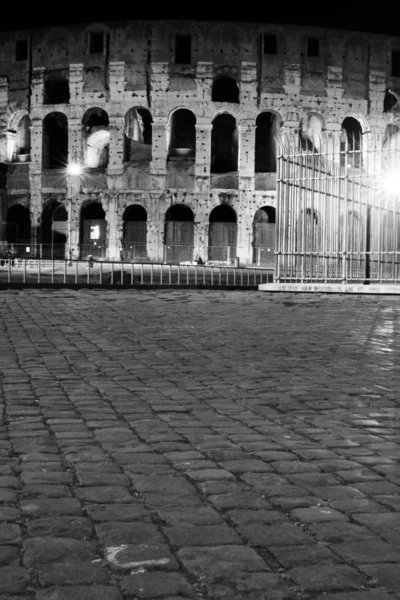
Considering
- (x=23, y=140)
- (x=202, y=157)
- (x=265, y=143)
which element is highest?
(x=23, y=140)

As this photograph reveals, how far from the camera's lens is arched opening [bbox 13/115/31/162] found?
38.1 m

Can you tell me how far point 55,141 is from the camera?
128 ft

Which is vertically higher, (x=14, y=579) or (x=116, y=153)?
(x=116, y=153)

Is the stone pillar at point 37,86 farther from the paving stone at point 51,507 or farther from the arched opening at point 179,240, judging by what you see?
the paving stone at point 51,507

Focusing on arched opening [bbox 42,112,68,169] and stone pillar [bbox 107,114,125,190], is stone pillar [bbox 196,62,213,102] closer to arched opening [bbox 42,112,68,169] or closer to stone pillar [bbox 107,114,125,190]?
stone pillar [bbox 107,114,125,190]

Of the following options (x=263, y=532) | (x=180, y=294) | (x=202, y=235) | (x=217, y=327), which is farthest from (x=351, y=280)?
(x=202, y=235)

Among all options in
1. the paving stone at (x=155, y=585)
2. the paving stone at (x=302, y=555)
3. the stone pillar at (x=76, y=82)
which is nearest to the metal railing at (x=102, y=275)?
the stone pillar at (x=76, y=82)

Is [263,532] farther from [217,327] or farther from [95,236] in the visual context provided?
[95,236]

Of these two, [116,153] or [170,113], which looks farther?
[116,153]

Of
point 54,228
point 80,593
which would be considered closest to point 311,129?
point 54,228

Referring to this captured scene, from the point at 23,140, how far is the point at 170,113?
7840 millimetres

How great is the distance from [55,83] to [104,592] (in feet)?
123

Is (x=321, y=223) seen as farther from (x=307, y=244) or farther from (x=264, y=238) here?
(x=264, y=238)

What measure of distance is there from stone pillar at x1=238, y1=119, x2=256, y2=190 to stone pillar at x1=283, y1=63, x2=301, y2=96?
7.33 ft
